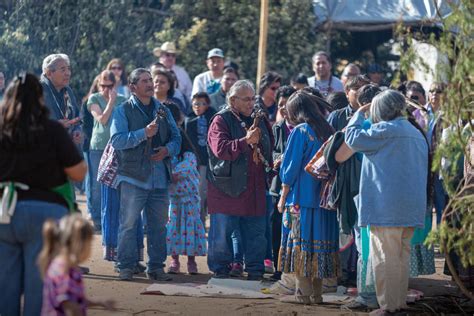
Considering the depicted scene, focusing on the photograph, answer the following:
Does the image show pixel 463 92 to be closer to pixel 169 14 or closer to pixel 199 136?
pixel 199 136

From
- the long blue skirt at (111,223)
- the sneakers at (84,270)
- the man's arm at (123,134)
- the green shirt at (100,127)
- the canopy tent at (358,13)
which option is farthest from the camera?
the canopy tent at (358,13)

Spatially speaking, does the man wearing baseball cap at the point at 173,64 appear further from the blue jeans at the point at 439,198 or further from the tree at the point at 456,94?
Result: the tree at the point at 456,94

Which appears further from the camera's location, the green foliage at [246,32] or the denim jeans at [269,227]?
the green foliage at [246,32]

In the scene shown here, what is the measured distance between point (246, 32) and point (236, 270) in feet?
29.4

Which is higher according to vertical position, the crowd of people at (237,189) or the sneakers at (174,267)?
the crowd of people at (237,189)

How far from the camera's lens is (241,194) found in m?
11.1

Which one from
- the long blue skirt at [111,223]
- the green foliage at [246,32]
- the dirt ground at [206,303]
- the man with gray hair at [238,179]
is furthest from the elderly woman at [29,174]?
the green foliage at [246,32]

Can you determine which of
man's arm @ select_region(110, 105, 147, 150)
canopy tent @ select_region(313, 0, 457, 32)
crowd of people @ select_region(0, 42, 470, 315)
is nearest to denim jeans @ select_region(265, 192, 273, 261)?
crowd of people @ select_region(0, 42, 470, 315)

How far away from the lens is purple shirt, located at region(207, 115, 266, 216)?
11016 mm

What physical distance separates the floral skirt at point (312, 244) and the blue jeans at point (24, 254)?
3112 mm

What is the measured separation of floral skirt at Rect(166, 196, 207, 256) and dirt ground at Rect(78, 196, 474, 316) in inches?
18.7

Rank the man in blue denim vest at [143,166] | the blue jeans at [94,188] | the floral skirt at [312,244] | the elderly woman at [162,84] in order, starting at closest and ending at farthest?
the floral skirt at [312,244] < the man in blue denim vest at [143,166] < the elderly woman at [162,84] < the blue jeans at [94,188]

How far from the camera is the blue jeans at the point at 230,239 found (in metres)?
11.3

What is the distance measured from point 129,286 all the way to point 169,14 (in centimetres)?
994
